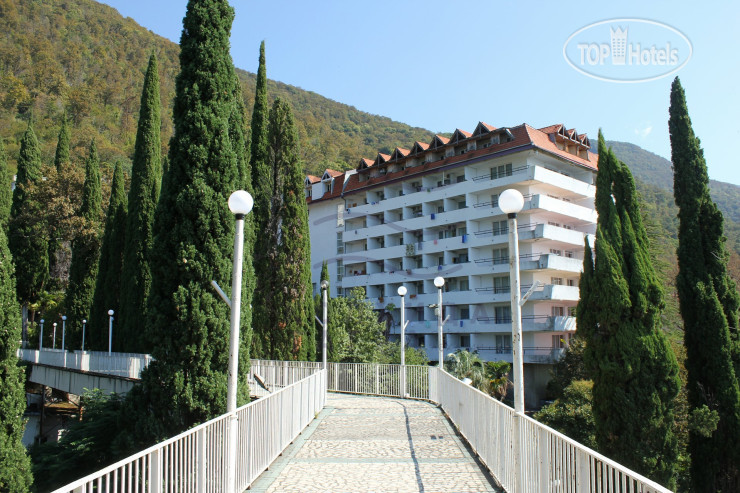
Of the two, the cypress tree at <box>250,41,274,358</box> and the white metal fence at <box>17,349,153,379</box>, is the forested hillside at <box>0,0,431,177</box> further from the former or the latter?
the cypress tree at <box>250,41,274,358</box>

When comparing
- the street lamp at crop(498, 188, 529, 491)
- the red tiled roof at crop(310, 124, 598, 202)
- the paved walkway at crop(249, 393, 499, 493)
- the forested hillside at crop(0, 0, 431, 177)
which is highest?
the forested hillside at crop(0, 0, 431, 177)

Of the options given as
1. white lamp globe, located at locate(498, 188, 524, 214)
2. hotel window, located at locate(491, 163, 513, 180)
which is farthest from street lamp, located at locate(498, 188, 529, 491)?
hotel window, located at locate(491, 163, 513, 180)

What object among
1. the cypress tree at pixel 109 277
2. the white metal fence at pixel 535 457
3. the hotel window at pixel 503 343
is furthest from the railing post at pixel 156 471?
the hotel window at pixel 503 343

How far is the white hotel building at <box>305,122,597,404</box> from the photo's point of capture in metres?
41.0

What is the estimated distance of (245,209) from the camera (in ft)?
26.5

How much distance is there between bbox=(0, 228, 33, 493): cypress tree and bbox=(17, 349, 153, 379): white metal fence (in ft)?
32.1

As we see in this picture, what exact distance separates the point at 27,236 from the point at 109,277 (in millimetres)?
9994

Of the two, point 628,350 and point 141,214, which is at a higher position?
point 141,214

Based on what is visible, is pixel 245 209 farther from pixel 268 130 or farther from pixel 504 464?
pixel 268 130

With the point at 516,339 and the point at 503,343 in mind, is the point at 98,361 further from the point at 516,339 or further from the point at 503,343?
the point at 503,343

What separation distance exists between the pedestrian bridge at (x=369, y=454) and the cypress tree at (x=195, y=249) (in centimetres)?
195

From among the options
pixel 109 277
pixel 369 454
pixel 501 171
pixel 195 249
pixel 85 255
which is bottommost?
pixel 369 454

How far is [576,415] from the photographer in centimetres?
2578

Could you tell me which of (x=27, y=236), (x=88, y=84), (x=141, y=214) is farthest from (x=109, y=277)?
(x=88, y=84)
